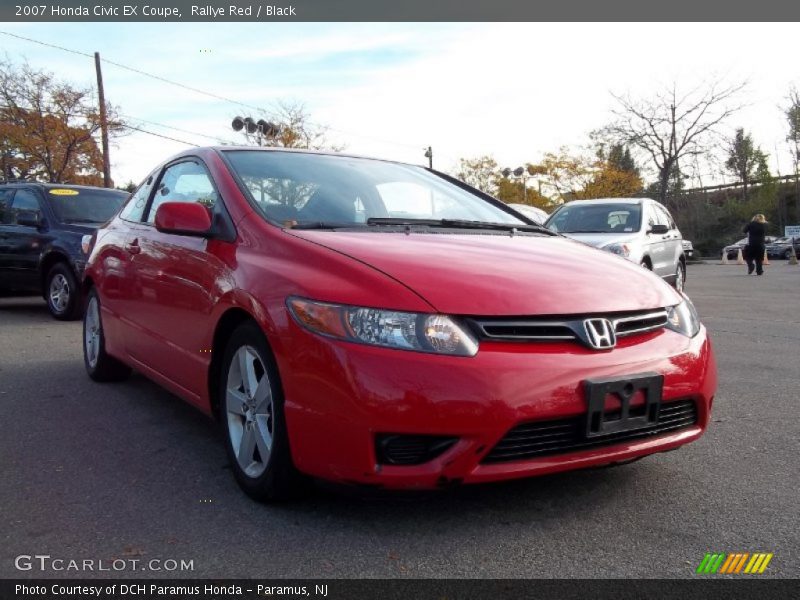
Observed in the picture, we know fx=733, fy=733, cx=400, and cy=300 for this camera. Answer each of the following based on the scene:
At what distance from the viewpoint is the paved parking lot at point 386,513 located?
239 cm

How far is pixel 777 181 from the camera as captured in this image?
207ft

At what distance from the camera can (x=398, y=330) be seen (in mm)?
2496

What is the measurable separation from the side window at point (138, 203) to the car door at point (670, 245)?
812cm

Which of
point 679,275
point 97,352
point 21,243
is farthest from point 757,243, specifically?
point 97,352

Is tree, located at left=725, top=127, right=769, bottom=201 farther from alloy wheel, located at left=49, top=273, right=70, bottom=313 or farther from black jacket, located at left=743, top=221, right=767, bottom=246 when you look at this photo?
alloy wheel, located at left=49, top=273, right=70, bottom=313

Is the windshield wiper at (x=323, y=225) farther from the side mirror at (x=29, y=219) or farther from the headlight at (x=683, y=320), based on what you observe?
the side mirror at (x=29, y=219)

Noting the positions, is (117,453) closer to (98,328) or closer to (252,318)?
(252,318)

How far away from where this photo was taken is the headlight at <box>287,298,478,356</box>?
247cm

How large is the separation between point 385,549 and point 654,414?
1.11 m

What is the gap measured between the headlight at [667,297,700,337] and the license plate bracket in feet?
1.21

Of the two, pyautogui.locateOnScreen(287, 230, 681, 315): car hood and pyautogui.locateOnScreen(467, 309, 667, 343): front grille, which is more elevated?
pyautogui.locateOnScreen(287, 230, 681, 315): car hood

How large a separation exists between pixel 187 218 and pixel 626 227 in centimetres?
809

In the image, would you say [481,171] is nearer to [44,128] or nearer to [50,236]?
[44,128]

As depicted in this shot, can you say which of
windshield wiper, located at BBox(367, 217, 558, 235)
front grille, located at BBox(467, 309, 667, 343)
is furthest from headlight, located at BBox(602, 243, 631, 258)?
front grille, located at BBox(467, 309, 667, 343)
